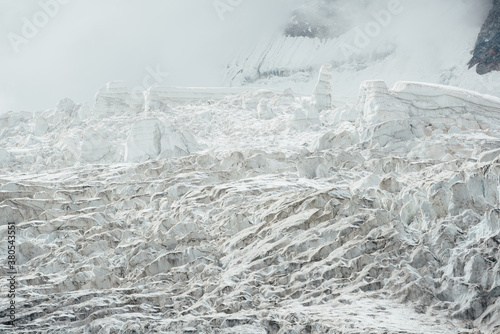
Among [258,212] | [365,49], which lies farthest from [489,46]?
[258,212]

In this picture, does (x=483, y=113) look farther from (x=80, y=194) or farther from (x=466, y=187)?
(x=80, y=194)

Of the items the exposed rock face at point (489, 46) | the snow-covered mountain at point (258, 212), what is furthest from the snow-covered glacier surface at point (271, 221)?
the exposed rock face at point (489, 46)

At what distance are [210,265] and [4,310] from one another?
13.8 metres

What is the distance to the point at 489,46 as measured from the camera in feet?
401

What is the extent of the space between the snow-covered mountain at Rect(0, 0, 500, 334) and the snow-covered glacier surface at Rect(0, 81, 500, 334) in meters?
0.15

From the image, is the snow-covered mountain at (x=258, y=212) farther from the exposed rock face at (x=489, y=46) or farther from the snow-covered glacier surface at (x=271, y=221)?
the exposed rock face at (x=489, y=46)

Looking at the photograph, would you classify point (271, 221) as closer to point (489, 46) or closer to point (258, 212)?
point (258, 212)

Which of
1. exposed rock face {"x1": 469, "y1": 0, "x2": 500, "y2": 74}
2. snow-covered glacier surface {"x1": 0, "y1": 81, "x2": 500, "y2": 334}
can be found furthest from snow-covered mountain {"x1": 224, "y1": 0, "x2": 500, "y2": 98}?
snow-covered glacier surface {"x1": 0, "y1": 81, "x2": 500, "y2": 334}

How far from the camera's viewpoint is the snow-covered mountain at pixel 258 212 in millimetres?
52188

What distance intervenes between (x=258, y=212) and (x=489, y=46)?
216 feet

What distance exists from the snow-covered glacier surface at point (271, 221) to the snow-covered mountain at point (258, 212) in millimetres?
145

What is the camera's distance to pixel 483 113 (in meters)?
92.1

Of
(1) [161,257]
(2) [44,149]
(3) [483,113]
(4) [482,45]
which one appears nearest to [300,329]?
(1) [161,257]

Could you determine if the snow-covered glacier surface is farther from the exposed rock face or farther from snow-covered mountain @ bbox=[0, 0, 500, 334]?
the exposed rock face
